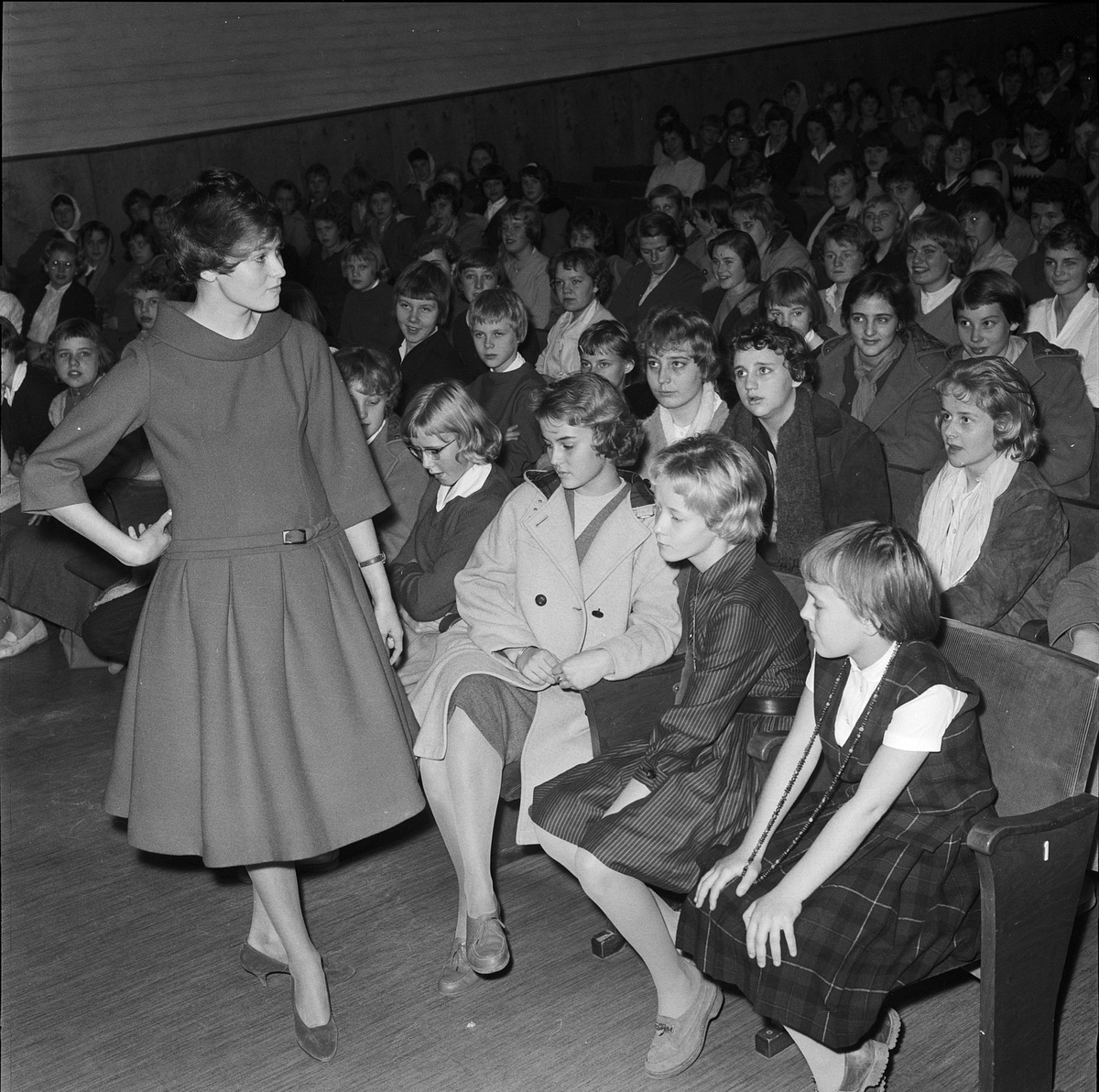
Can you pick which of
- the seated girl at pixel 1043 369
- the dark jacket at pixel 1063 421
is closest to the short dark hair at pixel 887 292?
the seated girl at pixel 1043 369

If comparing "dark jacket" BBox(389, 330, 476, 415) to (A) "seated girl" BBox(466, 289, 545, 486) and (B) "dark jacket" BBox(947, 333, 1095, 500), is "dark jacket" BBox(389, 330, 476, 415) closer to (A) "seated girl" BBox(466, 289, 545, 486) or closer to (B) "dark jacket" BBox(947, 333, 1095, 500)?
(A) "seated girl" BBox(466, 289, 545, 486)

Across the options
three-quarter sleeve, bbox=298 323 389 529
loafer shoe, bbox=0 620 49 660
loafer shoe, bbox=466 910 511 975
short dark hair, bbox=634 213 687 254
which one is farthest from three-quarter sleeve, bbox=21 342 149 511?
short dark hair, bbox=634 213 687 254

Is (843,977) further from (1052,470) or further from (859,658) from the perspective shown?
(1052,470)

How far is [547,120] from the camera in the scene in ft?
37.4

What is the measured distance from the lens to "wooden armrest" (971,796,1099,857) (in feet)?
6.04

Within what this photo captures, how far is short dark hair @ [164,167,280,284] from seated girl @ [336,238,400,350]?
4.36 m

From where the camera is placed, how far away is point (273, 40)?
28.5ft

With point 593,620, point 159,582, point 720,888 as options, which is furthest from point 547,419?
point 720,888

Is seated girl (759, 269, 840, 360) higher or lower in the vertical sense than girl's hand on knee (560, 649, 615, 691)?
higher

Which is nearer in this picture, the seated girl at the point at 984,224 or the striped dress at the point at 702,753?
the striped dress at the point at 702,753

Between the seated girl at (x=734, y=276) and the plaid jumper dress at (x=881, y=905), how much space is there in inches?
135

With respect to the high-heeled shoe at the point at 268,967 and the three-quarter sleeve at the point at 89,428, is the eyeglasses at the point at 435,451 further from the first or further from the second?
the high-heeled shoe at the point at 268,967

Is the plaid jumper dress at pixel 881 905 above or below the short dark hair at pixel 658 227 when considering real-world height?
below

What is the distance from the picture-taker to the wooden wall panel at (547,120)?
32.6 feet
